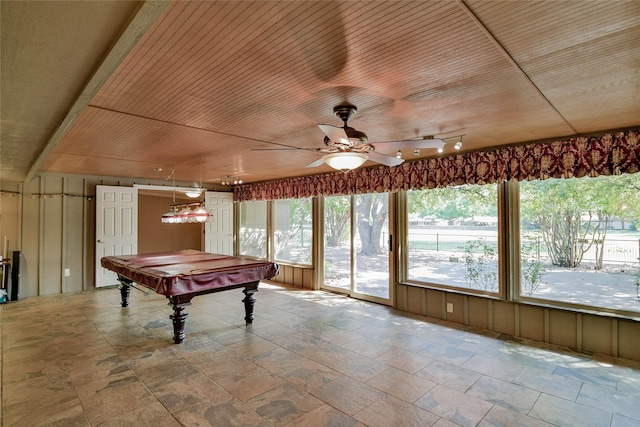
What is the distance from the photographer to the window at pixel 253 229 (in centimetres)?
779

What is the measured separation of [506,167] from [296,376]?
3328 mm

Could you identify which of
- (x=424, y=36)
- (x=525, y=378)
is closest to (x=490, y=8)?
(x=424, y=36)

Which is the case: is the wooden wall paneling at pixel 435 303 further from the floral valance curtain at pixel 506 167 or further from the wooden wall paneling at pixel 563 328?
the floral valance curtain at pixel 506 167

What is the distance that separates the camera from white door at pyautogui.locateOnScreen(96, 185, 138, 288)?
625 cm

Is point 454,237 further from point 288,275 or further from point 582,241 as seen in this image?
point 288,275

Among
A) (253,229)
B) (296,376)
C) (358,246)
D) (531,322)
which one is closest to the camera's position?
(296,376)

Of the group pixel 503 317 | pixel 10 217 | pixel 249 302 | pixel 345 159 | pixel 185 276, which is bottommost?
pixel 503 317

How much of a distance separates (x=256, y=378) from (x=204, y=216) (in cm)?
232

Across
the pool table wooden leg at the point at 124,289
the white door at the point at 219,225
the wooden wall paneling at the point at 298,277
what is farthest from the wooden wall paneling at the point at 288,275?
the pool table wooden leg at the point at 124,289

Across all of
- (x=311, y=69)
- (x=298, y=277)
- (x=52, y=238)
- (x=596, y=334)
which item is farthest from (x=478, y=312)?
(x=52, y=238)

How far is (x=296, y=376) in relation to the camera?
295 centimetres

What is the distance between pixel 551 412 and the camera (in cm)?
239

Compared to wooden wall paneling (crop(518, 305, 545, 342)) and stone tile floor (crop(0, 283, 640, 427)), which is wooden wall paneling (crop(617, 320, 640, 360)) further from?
wooden wall paneling (crop(518, 305, 545, 342))

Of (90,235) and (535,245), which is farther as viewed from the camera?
(90,235)
